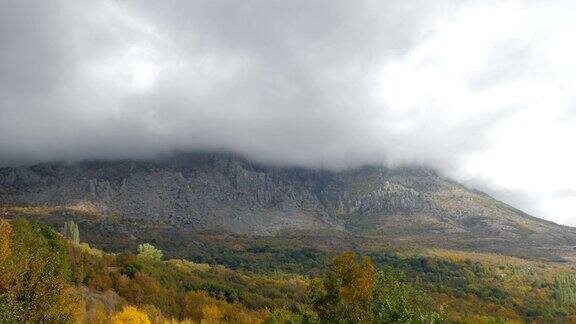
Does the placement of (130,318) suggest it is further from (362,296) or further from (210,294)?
(210,294)

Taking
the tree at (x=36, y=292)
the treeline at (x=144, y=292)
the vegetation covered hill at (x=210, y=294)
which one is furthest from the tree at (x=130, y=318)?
the tree at (x=36, y=292)

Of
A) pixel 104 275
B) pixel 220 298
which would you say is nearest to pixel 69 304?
pixel 104 275

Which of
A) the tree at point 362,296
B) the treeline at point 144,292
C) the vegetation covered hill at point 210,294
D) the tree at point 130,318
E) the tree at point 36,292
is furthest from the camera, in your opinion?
the tree at point 130,318

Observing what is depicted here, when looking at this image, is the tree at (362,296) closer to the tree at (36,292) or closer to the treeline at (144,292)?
the treeline at (144,292)

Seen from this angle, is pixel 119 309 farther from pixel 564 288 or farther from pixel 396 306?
pixel 564 288

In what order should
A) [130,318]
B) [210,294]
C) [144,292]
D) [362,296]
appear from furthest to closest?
[210,294]
[144,292]
[130,318]
[362,296]

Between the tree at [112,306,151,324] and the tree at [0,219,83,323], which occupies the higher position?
the tree at [0,219,83,323]

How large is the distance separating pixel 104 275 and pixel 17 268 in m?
41.7

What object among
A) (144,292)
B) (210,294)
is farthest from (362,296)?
(210,294)

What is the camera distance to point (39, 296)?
48.7 meters

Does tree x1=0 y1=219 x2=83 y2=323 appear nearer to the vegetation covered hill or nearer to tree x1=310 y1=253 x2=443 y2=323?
the vegetation covered hill

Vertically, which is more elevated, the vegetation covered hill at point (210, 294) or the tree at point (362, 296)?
the tree at point (362, 296)

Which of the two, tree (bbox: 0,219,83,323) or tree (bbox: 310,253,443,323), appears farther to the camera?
tree (bbox: 0,219,83,323)

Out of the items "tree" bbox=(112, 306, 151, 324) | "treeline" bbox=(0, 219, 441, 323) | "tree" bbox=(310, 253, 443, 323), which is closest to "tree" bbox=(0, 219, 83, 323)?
"treeline" bbox=(0, 219, 441, 323)
